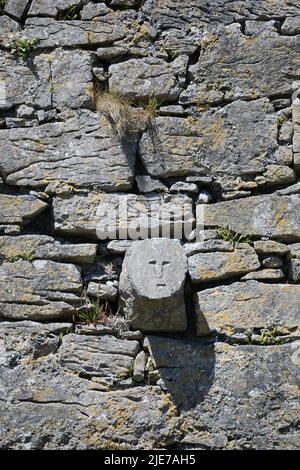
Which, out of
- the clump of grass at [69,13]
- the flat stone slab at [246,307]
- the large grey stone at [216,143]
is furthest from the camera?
the clump of grass at [69,13]

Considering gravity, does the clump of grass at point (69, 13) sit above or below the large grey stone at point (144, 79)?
above

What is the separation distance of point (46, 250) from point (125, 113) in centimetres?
122

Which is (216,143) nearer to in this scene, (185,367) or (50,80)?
(50,80)

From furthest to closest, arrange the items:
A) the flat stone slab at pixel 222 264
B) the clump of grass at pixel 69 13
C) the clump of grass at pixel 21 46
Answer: the clump of grass at pixel 69 13 → the clump of grass at pixel 21 46 → the flat stone slab at pixel 222 264

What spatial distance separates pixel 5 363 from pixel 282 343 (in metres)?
1.91

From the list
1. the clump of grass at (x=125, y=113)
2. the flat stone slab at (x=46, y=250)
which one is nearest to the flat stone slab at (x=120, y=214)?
the flat stone slab at (x=46, y=250)

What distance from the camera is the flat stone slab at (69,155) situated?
6484 mm

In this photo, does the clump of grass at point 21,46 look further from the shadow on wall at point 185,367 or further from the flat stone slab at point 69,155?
the shadow on wall at point 185,367

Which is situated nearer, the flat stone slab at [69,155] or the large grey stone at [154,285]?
the large grey stone at [154,285]

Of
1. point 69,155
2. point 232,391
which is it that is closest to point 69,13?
point 69,155

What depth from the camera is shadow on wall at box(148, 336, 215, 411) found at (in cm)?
588

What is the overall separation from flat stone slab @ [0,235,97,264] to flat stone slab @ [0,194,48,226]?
0.16m

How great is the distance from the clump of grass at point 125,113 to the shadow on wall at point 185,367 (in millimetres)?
1627

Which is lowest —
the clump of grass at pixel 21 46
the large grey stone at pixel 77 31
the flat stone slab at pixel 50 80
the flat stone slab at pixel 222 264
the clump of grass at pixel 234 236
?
the flat stone slab at pixel 222 264
